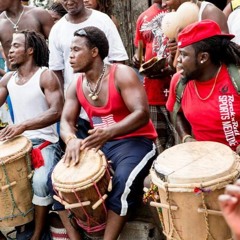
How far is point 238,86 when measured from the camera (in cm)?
409

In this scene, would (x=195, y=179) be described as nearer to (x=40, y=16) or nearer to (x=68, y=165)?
(x=68, y=165)

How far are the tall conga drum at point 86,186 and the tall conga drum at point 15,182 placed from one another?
50 centimetres

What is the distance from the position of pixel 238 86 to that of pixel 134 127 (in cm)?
88

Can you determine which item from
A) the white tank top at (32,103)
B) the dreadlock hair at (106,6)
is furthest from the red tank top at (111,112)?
the dreadlock hair at (106,6)

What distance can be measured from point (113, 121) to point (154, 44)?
128cm

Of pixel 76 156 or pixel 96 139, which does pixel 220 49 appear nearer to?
pixel 96 139

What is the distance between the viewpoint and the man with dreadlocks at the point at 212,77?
4.14 metres

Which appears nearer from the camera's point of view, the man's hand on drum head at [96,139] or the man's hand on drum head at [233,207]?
the man's hand on drum head at [233,207]

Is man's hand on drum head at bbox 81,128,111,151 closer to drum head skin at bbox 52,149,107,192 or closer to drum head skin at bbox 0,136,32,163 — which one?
drum head skin at bbox 52,149,107,192

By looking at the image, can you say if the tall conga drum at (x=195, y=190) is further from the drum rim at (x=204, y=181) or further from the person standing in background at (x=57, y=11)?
the person standing in background at (x=57, y=11)

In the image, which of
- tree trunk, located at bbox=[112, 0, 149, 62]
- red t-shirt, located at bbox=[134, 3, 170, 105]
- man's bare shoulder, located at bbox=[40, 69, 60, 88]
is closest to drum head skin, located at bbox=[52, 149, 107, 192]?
man's bare shoulder, located at bbox=[40, 69, 60, 88]

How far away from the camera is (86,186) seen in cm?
405

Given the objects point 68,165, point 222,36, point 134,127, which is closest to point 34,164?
point 68,165

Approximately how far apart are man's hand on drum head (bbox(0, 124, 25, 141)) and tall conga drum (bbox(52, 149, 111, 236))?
74 cm
